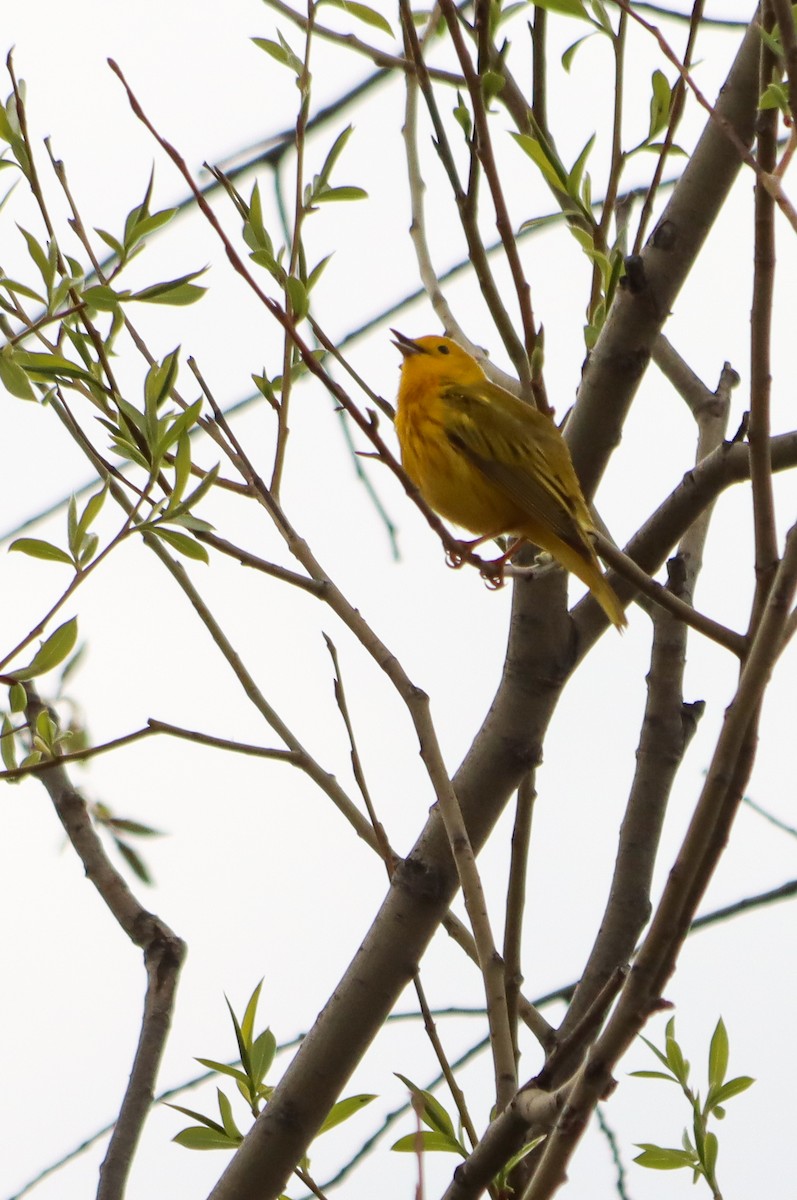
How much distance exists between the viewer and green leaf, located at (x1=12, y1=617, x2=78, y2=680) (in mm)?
1786

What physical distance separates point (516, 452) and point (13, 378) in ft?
7.06

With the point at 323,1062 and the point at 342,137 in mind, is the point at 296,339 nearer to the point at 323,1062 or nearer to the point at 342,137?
the point at 342,137

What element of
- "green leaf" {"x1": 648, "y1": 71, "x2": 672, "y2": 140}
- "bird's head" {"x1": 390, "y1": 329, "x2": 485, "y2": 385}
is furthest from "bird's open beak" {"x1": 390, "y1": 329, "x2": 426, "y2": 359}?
"green leaf" {"x1": 648, "y1": 71, "x2": 672, "y2": 140}

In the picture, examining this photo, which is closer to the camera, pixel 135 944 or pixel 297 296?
pixel 297 296

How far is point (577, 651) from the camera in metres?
2.29

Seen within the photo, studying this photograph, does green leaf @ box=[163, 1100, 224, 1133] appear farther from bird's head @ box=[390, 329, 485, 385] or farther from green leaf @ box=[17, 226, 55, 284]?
bird's head @ box=[390, 329, 485, 385]

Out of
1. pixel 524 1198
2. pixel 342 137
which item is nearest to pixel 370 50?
pixel 342 137

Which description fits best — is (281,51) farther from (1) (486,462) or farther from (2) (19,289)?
(1) (486,462)

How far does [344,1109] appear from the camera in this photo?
209 centimetres

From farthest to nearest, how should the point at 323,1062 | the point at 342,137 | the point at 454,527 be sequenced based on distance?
1. the point at 454,527
2. the point at 342,137
3. the point at 323,1062

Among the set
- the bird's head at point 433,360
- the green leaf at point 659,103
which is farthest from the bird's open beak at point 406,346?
the green leaf at point 659,103

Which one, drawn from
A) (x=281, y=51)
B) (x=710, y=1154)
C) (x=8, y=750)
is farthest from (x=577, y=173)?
(x=710, y=1154)

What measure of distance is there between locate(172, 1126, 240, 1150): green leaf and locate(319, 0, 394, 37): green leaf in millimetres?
1815

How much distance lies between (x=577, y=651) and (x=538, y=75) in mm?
985
